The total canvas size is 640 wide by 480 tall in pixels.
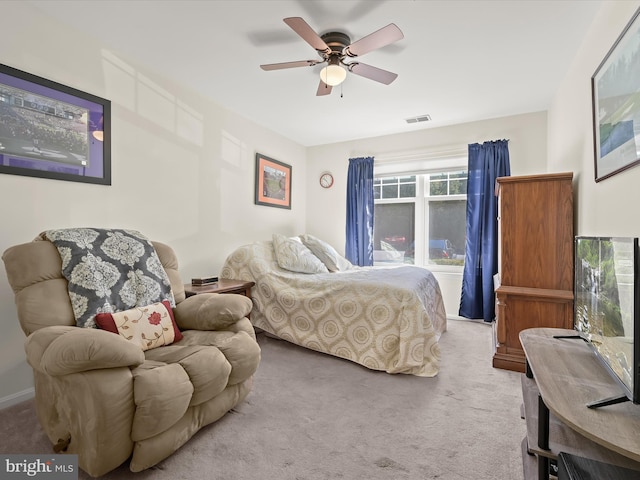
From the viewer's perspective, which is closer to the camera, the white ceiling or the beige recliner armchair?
the beige recliner armchair

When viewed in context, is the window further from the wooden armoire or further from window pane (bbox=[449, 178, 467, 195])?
the wooden armoire

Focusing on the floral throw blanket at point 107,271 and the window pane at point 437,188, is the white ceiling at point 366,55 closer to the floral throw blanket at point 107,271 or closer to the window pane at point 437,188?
the window pane at point 437,188

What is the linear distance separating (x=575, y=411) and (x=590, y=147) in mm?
2049

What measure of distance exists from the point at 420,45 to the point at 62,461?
3.28 meters

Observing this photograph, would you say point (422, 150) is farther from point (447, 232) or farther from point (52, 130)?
point (52, 130)

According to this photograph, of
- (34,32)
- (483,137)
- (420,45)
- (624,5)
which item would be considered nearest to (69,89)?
(34,32)

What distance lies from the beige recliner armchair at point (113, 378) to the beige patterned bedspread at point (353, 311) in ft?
3.23

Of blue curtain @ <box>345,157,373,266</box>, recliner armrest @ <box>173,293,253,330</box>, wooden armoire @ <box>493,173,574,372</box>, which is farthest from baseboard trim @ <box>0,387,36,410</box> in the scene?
blue curtain @ <box>345,157,373,266</box>

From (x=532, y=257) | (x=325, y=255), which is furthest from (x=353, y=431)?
(x=325, y=255)

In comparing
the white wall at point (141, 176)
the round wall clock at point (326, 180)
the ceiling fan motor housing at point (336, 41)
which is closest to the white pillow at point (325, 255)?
the white wall at point (141, 176)

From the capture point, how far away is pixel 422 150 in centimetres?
430

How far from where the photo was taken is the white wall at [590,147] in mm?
1639

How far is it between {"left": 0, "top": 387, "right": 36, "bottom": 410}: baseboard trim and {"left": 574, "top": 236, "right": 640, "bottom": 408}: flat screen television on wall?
9.88ft

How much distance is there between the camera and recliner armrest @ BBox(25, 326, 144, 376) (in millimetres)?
1261
